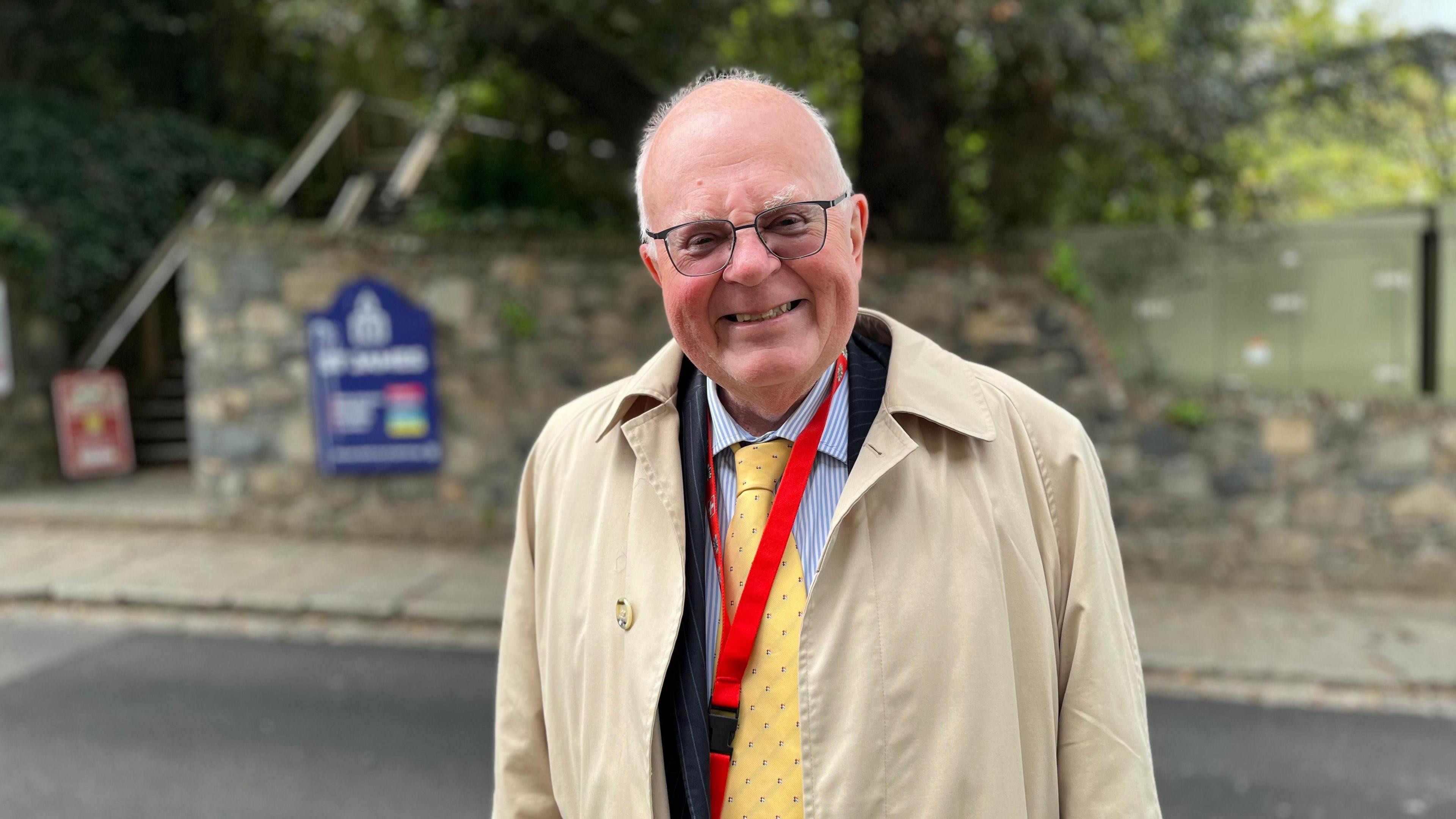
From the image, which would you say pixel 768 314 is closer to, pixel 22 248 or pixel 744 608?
pixel 744 608

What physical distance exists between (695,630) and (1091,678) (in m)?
0.60

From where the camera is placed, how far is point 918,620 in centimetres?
156

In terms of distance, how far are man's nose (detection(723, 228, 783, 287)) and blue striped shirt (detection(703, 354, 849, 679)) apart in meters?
0.25

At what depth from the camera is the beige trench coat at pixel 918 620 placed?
154 centimetres

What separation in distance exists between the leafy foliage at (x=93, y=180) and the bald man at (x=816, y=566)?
11683mm

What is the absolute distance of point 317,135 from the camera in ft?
46.8

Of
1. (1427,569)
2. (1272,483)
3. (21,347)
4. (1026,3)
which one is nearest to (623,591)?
(1026,3)

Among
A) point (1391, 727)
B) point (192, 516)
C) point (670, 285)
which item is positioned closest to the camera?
point (670, 285)

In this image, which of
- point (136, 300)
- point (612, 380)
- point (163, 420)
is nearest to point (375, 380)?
point (612, 380)

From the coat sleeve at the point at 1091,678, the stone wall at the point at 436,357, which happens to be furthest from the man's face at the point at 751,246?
the stone wall at the point at 436,357

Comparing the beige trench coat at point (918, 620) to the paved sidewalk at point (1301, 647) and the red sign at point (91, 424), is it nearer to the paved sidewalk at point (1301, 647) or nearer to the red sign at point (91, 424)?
the paved sidewalk at point (1301, 647)

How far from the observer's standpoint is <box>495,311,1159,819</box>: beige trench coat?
154 cm

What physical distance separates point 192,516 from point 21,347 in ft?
10.6

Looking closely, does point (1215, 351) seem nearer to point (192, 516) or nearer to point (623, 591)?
point (623, 591)
